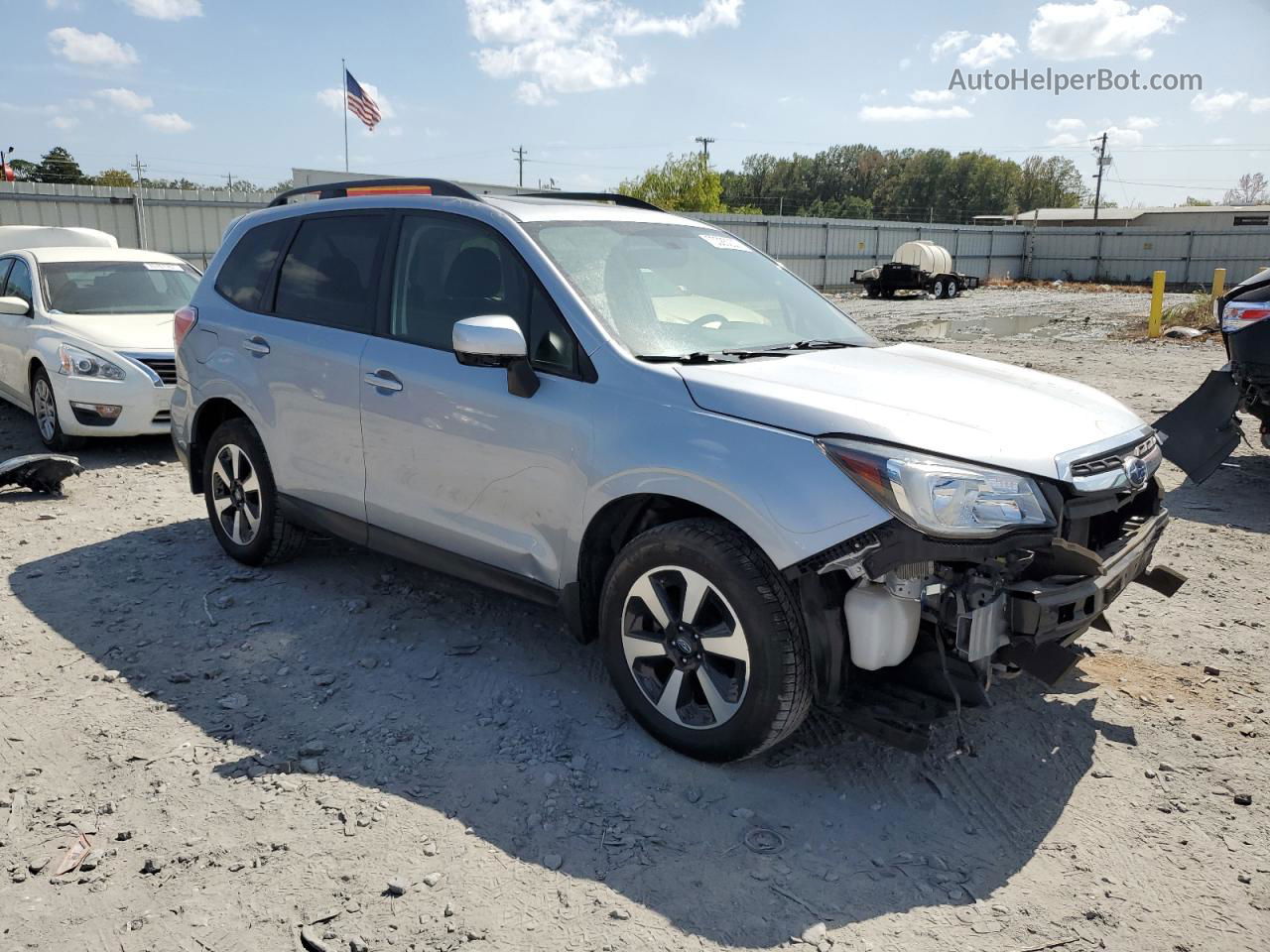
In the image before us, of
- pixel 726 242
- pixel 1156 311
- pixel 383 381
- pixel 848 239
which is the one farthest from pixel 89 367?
pixel 848 239

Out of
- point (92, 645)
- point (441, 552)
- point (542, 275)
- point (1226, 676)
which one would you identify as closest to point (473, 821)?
point (441, 552)

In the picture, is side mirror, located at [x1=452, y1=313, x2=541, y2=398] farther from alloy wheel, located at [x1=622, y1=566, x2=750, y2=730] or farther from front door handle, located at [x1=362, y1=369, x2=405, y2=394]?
alloy wheel, located at [x1=622, y1=566, x2=750, y2=730]

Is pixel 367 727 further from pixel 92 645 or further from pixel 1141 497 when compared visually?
pixel 1141 497

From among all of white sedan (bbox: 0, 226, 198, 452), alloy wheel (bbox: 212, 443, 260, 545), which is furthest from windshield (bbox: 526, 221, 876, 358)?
white sedan (bbox: 0, 226, 198, 452)

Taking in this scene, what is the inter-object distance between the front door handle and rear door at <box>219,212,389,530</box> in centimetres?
9

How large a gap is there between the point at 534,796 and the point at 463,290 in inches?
79.4

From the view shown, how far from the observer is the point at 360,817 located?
3.08m

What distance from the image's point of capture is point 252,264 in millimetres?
5086

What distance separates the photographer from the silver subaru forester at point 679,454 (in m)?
2.89

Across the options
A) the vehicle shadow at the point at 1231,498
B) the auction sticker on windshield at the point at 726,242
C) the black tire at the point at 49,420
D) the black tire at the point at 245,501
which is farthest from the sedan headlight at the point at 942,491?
the black tire at the point at 49,420

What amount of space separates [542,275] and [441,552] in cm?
123

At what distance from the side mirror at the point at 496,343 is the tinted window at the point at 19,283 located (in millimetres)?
7137

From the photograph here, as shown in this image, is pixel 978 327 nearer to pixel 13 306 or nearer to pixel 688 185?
pixel 13 306

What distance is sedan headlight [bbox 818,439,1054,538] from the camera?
2781mm
